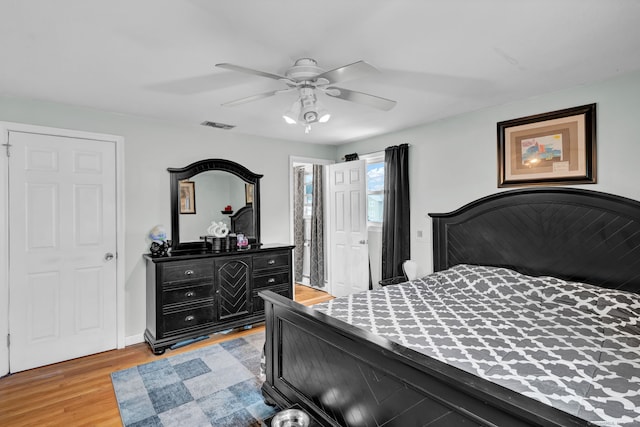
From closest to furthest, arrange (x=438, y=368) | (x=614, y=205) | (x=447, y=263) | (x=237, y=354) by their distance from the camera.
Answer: (x=438, y=368), (x=614, y=205), (x=237, y=354), (x=447, y=263)

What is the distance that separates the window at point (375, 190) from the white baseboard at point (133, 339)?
311 centimetres

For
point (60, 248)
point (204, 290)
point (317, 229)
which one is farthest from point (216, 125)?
point (317, 229)

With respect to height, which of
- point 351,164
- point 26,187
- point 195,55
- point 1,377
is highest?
point 195,55

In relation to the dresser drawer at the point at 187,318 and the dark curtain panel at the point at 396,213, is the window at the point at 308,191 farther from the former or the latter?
the dresser drawer at the point at 187,318

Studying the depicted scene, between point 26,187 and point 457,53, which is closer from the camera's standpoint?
point 457,53

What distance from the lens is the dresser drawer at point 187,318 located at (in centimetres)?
322

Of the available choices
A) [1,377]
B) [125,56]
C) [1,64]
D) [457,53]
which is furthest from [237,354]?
[457,53]

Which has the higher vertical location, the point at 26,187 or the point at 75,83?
the point at 75,83

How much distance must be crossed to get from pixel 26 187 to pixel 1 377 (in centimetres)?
162

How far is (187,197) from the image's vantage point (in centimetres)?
378

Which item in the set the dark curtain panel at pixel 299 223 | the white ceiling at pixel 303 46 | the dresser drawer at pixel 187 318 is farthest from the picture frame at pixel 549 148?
the dark curtain panel at pixel 299 223

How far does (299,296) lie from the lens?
203 inches

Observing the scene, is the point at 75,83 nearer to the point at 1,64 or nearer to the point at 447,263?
the point at 1,64

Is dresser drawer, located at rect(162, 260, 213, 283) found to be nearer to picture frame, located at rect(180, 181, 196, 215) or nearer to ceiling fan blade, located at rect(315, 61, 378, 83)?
picture frame, located at rect(180, 181, 196, 215)
